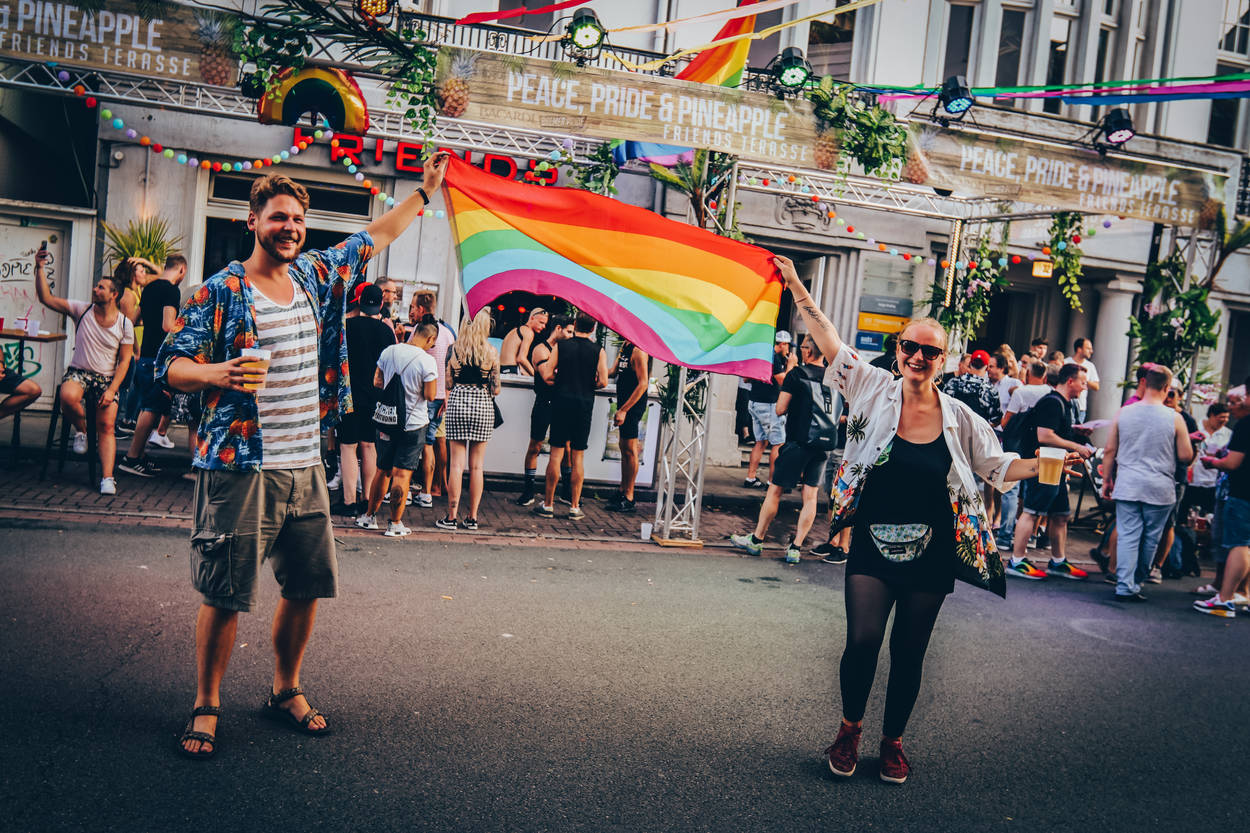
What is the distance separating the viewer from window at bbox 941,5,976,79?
1722 centimetres

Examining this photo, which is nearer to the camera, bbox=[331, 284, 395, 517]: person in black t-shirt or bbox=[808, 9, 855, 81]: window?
bbox=[331, 284, 395, 517]: person in black t-shirt

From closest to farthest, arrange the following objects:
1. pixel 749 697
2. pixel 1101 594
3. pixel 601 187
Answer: pixel 749 697
pixel 1101 594
pixel 601 187

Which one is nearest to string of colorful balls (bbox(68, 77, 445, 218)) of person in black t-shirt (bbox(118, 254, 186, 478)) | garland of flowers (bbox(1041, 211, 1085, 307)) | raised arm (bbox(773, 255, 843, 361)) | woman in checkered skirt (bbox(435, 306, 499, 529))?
person in black t-shirt (bbox(118, 254, 186, 478))

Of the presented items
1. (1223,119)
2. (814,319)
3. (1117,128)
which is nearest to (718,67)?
(1117,128)

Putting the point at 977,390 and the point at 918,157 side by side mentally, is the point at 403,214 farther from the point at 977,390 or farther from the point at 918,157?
the point at 977,390

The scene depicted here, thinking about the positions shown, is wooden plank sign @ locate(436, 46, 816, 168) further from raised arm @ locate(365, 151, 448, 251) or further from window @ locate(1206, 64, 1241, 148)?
window @ locate(1206, 64, 1241, 148)

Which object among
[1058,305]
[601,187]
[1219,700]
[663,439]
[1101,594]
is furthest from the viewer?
[1058,305]

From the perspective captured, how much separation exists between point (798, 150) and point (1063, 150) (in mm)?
3002

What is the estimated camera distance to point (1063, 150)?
32.8 feet

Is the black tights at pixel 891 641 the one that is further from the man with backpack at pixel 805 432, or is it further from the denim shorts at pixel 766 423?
the denim shorts at pixel 766 423

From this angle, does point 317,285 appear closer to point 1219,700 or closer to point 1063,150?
point 1219,700

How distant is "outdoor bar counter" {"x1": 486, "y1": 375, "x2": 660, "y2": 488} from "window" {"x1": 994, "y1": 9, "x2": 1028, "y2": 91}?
10.6 m

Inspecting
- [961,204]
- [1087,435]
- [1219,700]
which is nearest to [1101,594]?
[1087,435]

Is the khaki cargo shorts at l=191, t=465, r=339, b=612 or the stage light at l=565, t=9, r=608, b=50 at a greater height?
the stage light at l=565, t=9, r=608, b=50
